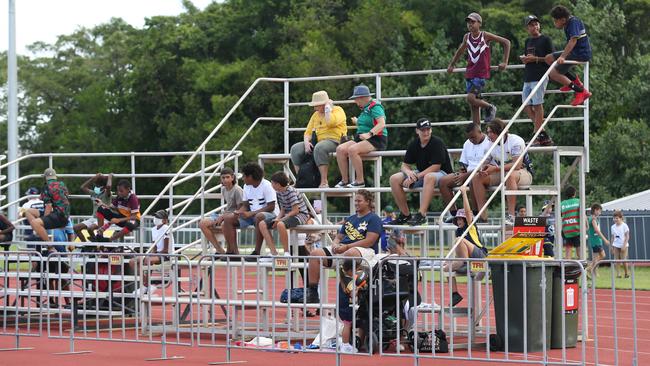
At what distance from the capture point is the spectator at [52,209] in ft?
65.6

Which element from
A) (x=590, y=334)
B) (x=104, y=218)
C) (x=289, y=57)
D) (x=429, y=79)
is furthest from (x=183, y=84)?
(x=590, y=334)

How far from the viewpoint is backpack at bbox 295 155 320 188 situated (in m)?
18.6

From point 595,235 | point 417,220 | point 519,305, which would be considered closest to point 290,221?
point 417,220

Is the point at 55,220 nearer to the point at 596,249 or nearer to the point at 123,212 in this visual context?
the point at 123,212

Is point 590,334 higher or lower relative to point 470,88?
lower

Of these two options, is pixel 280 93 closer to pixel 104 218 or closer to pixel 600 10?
pixel 600 10

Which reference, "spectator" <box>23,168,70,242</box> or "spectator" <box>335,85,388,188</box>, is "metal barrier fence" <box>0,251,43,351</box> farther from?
"spectator" <box>335,85,388,188</box>

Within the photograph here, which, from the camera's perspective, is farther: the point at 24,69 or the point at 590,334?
the point at 24,69

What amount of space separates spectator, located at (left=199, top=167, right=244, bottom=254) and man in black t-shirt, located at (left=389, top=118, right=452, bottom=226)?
7.88 ft

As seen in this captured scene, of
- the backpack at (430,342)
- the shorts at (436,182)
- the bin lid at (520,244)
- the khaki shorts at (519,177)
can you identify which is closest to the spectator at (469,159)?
the shorts at (436,182)

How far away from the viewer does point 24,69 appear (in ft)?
258

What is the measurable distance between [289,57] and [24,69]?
93.6 feet

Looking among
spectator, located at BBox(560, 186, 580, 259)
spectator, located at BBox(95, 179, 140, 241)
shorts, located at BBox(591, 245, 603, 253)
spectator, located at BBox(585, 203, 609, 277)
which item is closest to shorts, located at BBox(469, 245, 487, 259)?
spectator, located at BBox(95, 179, 140, 241)

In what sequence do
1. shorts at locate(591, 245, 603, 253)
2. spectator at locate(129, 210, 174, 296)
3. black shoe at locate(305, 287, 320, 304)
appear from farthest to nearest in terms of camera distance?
shorts at locate(591, 245, 603, 253), spectator at locate(129, 210, 174, 296), black shoe at locate(305, 287, 320, 304)
